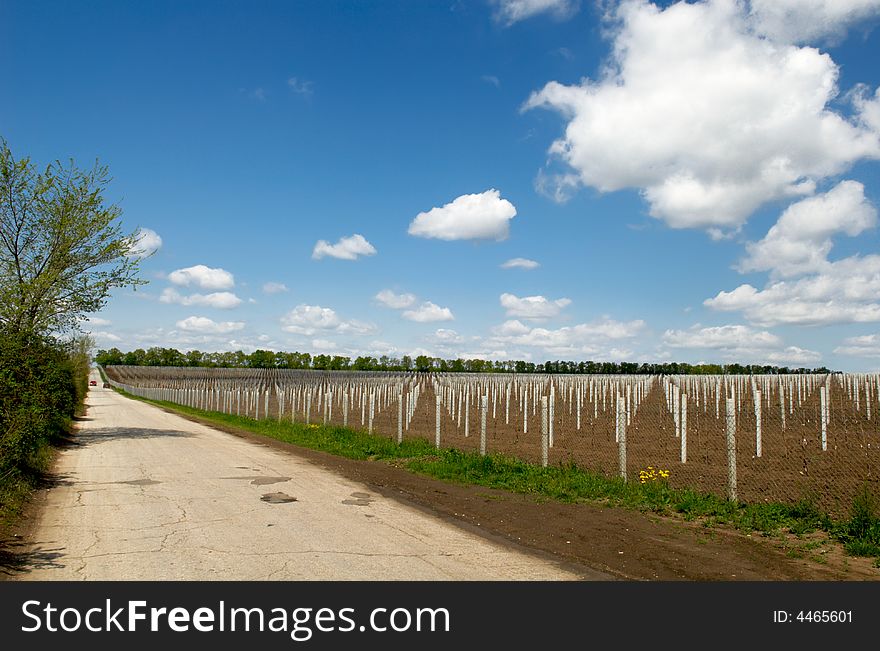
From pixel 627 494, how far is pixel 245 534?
21.0ft

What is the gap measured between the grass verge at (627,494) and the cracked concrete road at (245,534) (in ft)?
8.80

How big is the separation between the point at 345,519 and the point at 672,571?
4.45 metres

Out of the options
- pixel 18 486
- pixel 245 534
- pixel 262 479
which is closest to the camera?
pixel 245 534

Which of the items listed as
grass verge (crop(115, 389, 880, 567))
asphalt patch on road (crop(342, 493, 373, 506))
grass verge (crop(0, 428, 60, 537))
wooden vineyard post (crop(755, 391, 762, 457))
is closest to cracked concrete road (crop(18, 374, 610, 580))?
asphalt patch on road (crop(342, 493, 373, 506))

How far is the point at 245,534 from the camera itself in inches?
306

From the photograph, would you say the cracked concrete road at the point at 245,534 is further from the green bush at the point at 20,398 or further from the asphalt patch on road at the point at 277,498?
the green bush at the point at 20,398

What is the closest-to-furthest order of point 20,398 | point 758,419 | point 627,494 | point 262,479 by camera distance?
point 627,494 → point 20,398 → point 262,479 → point 758,419

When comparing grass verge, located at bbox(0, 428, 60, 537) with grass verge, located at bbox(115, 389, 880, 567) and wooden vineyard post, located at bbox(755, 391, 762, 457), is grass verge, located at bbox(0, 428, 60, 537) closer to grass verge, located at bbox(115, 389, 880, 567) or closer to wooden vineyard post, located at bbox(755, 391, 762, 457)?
grass verge, located at bbox(115, 389, 880, 567)

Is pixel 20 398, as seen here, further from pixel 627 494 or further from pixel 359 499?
pixel 627 494

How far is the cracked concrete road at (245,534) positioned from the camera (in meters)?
6.21

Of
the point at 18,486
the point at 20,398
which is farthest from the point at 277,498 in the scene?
the point at 20,398

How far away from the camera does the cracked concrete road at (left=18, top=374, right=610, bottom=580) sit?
6.21m
